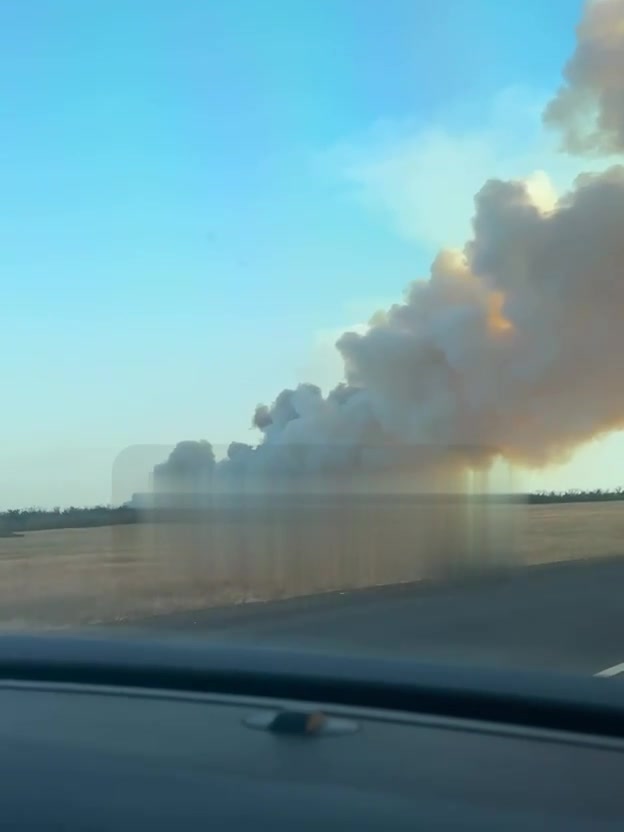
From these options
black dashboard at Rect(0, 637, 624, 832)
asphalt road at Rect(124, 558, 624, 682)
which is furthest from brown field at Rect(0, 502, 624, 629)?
black dashboard at Rect(0, 637, 624, 832)

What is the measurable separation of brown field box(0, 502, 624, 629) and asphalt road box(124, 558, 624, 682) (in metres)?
1.13

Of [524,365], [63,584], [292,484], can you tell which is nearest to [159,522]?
[63,584]

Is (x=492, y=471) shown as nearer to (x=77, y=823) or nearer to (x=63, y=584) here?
(x=63, y=584)

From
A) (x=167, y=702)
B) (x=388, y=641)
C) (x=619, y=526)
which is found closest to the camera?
(x=167, y=702)

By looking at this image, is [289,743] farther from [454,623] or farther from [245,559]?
[245,559]

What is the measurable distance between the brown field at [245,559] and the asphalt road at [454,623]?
1127 mm

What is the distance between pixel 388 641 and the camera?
12.1m

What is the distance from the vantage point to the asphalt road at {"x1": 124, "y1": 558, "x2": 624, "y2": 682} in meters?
11.1

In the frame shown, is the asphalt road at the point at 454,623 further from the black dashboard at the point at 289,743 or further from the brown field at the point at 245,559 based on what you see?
the black dashboard at the point at 289,743

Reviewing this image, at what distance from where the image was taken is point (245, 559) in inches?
762

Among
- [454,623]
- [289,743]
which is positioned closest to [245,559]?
[454,623]

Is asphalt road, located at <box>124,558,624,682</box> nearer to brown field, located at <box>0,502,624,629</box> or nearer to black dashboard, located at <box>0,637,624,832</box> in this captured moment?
brown field, located at <box>0,502,624,629</box>

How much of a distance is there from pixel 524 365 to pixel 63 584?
14.7 meters

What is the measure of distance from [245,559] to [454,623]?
6.17 metres
